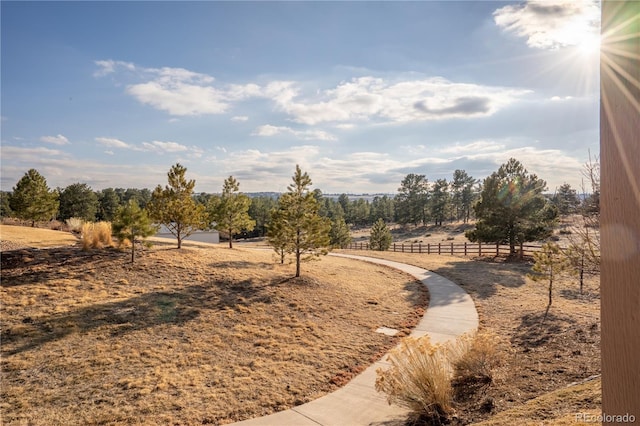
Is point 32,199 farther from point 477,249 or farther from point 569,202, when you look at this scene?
point 477,249

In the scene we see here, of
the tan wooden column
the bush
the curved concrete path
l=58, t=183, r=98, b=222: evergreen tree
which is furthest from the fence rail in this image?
l=58, t=183, r=98, b=222: evergreen tree

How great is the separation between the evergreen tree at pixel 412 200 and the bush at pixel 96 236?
6452cm

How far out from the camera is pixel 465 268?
68.4 ft

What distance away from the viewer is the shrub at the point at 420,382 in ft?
19.3

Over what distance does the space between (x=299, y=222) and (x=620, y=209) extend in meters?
14.4

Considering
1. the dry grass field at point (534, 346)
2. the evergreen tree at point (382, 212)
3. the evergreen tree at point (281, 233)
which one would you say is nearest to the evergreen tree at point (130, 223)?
the evergreen tree at point (281, 233)

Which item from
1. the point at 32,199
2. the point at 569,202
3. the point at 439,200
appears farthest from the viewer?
the point at 439,200

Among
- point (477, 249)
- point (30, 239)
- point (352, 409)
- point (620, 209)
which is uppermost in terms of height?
point (620, 209)

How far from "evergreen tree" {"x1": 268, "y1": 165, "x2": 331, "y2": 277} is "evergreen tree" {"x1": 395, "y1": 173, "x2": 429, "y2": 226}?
2448 inches

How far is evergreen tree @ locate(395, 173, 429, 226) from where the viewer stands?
2948 inches

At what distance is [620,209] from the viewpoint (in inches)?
55.1

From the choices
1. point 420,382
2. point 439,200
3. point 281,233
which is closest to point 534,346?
point 420,382

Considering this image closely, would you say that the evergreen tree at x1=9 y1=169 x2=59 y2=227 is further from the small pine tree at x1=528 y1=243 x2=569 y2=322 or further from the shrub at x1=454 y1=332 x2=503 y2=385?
the small pine tree at x1=528 y1=243 x2=569 y2=322

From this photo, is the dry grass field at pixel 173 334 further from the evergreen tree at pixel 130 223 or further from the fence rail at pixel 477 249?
the fence rail at pixel 477 249
